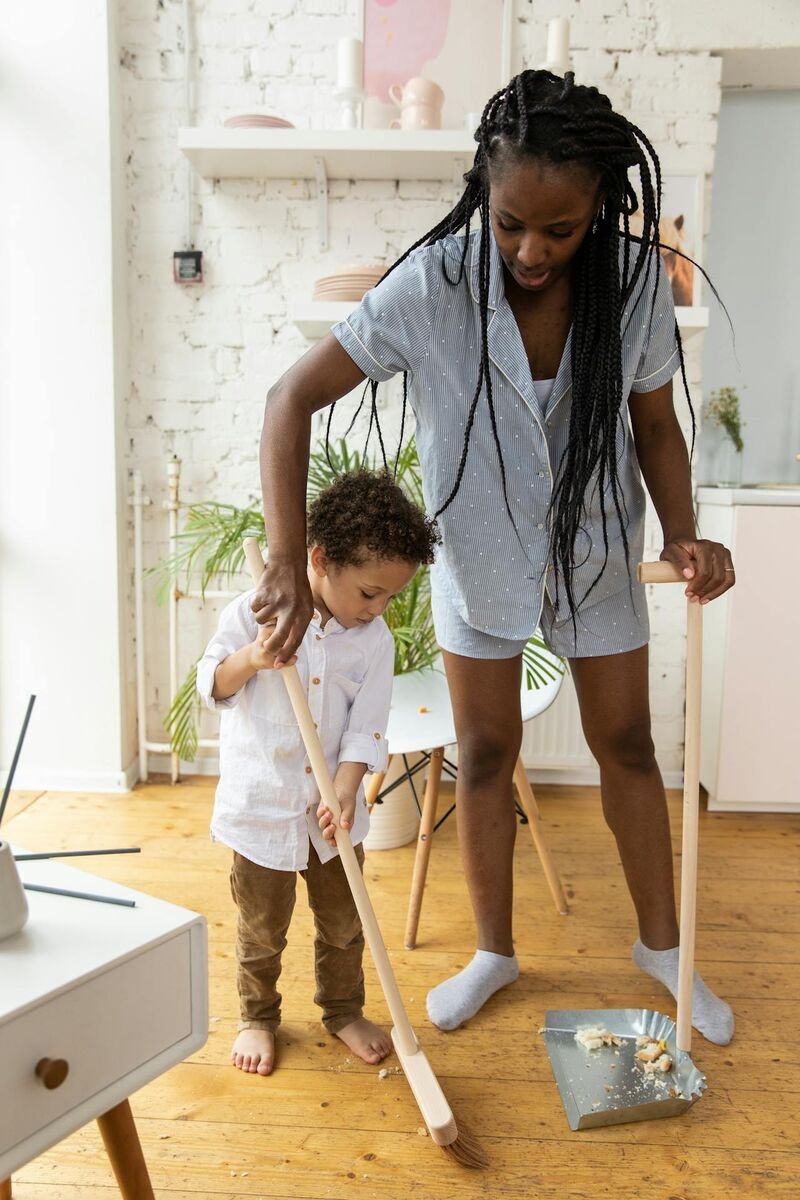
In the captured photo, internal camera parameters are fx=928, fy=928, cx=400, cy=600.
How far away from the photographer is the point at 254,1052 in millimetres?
1423

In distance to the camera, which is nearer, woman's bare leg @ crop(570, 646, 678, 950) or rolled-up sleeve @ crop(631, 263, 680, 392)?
rolled-up sleeve @ crop(631, 263, 680, 392)

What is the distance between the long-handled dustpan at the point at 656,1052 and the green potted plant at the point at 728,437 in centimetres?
160

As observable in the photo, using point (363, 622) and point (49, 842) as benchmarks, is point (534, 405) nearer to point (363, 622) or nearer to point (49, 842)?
point (363, 622)

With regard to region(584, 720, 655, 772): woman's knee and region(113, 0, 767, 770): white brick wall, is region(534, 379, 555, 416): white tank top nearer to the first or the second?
region(584, 720, 655, 772): woman's knee

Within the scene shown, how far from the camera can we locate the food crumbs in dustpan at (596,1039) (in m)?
1.42

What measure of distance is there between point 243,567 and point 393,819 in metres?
0.88

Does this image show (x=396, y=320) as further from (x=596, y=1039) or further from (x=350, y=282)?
(x=350, y=282)

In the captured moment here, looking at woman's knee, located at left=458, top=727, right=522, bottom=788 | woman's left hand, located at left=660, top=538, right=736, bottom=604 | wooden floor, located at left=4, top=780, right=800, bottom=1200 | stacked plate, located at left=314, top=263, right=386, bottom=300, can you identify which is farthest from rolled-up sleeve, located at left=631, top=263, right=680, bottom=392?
stacked plate, located at left=314, top=263, right=386, bottom=300

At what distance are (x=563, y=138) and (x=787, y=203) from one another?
6.94 feet

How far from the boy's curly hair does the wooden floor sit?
0.79 m

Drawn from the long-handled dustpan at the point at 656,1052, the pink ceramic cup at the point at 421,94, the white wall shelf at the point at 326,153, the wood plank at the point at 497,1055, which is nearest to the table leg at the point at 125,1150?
the wood plank at the point at 497,1055

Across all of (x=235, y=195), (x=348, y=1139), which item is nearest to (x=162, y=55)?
(x=235, y=195)

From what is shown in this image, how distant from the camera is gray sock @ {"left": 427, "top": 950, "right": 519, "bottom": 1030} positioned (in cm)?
153

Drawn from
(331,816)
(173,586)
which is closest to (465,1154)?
(331,816)
